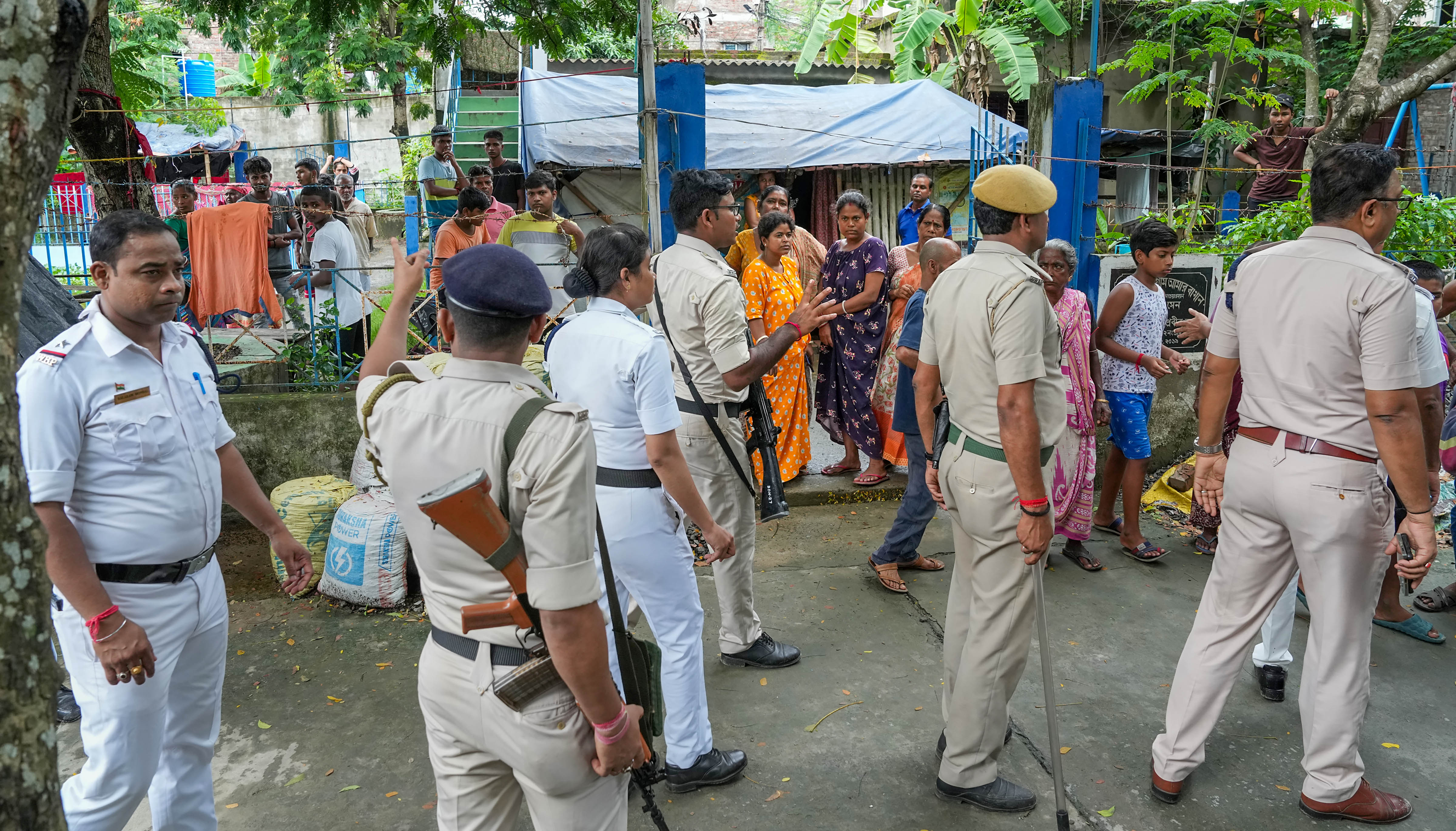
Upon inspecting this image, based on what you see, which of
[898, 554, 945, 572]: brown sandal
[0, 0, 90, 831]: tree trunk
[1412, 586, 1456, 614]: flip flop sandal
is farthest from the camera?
[898, 554, 945, 572]: brown sandal

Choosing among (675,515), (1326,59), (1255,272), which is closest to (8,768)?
(675,515)

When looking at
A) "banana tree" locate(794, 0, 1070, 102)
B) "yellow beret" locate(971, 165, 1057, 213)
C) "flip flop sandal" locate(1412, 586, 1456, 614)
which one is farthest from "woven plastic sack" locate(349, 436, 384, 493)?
"banana tree" locate(794, 0, 1070, 102)

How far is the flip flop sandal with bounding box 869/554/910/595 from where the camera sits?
4.64 meters

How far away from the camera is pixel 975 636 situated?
2.95 meters

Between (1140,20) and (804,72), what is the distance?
4781 mm

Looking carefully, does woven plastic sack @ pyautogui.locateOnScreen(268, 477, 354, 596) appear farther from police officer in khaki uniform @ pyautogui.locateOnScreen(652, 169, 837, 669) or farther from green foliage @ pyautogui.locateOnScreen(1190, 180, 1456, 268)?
green foliage @ pyautogui.locateOnScreen(1190, 180, 1456, 268)

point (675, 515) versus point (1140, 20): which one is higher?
point (1140, 20)

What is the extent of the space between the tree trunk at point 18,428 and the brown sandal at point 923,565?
4.06 meters

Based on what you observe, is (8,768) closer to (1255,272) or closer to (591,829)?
(591,829)

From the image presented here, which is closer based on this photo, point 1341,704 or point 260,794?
point 1341,704

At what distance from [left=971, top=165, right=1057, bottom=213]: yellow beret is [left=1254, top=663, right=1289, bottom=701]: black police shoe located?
2132mm

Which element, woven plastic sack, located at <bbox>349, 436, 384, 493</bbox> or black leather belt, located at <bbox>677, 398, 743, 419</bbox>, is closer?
black leather belt, located at <bbox>677, 398, 743, 419</bbox>

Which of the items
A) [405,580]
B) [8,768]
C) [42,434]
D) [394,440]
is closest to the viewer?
[8,768]

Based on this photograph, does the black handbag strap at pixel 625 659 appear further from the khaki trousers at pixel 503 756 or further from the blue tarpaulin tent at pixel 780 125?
the blue tarpaulin tent at pixel 780 125
